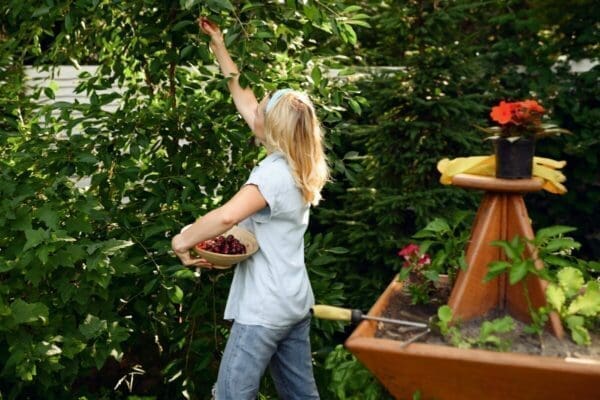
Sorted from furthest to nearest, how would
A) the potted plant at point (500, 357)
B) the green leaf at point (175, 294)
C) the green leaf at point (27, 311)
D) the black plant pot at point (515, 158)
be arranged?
the green leaf at point (175, 294) < the green leaf at point (27, 311) < the black plant pot at point (515, 158) < the potted plant at point (500, 357)

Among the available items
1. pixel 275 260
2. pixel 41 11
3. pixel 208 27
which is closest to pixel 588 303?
pixel 275 260

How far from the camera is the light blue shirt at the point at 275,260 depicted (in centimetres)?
250

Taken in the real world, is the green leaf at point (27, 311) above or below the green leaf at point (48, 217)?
below

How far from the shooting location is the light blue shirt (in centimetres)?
250

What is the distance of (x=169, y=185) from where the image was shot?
10.7 feet

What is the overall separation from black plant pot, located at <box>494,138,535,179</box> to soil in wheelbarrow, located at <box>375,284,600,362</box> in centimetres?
36

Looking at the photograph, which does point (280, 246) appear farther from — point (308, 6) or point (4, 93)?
point (4, 93)

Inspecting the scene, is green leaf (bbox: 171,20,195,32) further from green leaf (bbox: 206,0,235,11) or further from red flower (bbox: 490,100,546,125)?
red flower (bbox: 490,100,546,125)

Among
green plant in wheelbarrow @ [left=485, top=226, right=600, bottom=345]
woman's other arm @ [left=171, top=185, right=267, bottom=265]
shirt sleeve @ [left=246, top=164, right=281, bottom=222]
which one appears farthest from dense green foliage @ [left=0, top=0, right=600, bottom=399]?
green plant in wheelbarrow @ [left=485, top=226, right=600, bottom=345]

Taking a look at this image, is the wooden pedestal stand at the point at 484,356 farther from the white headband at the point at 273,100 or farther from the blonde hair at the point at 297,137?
the white headband at the point at 273,100

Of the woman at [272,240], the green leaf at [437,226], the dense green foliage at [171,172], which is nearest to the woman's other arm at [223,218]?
the woman at [272,240]

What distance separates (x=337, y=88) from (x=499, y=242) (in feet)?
4.30

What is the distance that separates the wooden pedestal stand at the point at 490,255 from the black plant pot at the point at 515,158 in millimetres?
20

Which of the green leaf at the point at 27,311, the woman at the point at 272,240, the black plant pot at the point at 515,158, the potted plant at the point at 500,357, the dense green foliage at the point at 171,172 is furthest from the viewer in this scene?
the dense green foliage at the point at 171,172
